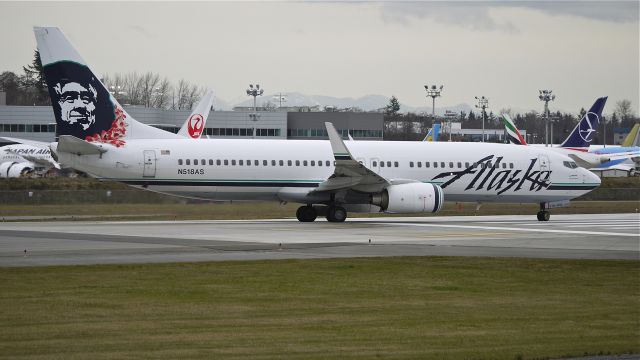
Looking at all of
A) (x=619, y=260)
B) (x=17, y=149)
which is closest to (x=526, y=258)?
(x=619, y=260)

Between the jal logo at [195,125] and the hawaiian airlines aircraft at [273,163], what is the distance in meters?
17.2

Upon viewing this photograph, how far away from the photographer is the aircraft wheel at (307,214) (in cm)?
3731

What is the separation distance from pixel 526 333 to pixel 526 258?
988 centimetres

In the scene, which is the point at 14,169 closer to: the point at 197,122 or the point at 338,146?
the point at 197,122

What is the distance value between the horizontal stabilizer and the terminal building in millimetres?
63762

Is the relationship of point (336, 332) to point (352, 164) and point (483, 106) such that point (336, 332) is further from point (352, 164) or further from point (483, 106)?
point (483, 106)

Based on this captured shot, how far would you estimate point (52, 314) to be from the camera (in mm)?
13875

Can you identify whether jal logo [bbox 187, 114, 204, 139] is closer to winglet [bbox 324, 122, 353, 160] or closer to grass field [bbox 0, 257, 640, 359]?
winglet [bbox 324, 122, 353, 160]

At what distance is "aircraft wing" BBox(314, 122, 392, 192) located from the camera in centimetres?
3381

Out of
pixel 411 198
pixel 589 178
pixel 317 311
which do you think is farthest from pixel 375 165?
pixel 317 311

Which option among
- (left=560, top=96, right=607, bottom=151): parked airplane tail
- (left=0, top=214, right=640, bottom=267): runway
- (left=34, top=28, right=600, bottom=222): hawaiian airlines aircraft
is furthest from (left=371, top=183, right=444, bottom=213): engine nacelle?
(left=560, top=96, right=607, bottom=151): parked airplane tail

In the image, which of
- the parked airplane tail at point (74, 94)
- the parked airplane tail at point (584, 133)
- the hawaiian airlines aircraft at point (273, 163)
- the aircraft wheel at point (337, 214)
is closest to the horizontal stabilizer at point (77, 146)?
the hawaiian airlines aircraft at point (273, 163)

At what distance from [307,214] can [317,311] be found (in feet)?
74.3

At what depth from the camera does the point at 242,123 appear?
10181cm
